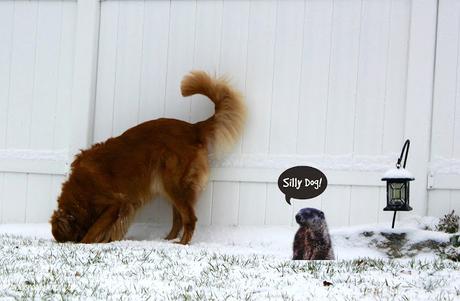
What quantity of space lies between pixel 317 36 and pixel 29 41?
113 inches

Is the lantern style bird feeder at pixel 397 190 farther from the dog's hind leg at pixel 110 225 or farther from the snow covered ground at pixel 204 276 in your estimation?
the dog's hind leg at pixel 110 225

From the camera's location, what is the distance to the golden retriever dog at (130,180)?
576 cm

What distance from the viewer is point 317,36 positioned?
247 inches

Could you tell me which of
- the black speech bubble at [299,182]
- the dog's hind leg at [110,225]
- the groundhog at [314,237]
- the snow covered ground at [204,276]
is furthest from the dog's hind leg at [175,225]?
the groundhog at [314,237]

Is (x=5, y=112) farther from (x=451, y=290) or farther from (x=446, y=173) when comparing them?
(x=451, y=290)

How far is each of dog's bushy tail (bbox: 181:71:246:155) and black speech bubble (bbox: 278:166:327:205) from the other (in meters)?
1.09

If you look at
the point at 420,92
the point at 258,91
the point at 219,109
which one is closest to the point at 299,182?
the point at 219,109

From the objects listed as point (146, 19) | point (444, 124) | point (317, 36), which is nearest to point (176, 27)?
point (146, 19)

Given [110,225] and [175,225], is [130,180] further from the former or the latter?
[175,225]

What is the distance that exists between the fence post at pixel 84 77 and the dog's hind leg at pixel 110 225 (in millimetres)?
1040

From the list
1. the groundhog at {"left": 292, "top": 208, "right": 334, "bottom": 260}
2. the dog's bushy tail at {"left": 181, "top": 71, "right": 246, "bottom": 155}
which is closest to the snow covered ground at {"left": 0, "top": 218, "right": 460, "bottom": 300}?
the groundhog at {"left": 292, "top": 208, "right": 334, "bottom": 260}

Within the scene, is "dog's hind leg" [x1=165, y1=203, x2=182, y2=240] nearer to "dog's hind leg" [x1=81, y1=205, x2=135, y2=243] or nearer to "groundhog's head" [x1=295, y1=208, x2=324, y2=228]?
"dog's hind leg" [x1=81, y1=205, x2=135, y2=243]

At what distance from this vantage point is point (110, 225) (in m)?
5.76

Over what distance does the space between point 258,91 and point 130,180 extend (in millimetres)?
1448
